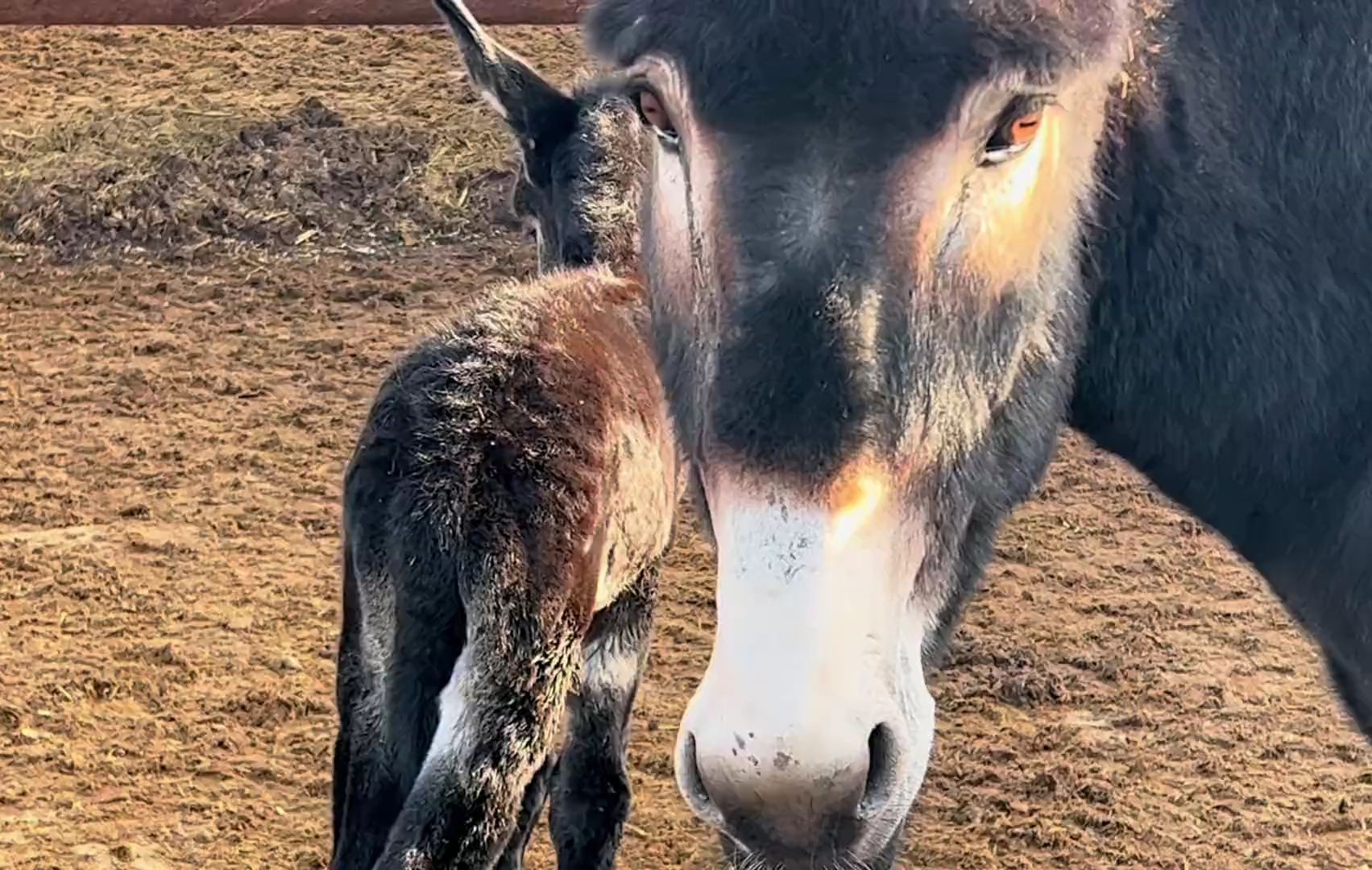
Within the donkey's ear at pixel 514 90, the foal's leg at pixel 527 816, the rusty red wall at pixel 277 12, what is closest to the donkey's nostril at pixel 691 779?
the foal's leg at pixel 527 816

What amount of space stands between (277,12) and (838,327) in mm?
3954

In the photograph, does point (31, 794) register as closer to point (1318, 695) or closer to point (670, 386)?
point (670, 386)

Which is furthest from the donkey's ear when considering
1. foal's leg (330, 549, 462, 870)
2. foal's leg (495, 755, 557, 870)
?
foal's leg (495, 755, 557, 870)

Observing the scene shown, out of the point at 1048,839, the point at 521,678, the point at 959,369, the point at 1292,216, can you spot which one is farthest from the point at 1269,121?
the point at 1048,839

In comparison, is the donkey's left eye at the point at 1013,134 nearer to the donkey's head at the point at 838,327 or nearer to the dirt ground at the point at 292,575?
the donkey's head at the point at 838,327

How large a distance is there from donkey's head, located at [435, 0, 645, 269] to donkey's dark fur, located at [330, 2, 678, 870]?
0.72m

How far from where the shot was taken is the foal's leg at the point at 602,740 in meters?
3.62

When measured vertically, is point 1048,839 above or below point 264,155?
below

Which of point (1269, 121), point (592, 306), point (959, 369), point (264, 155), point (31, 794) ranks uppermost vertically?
point (1269, 121)

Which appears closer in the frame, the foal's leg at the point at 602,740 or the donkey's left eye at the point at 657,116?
the donkey's left eye at the point at 657,116

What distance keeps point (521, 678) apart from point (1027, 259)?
1695 millimetres

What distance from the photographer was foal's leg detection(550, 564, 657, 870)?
3.62m

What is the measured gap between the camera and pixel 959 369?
5.56 ft

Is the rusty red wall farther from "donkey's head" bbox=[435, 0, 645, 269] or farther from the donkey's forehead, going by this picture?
the donkey's forehead
